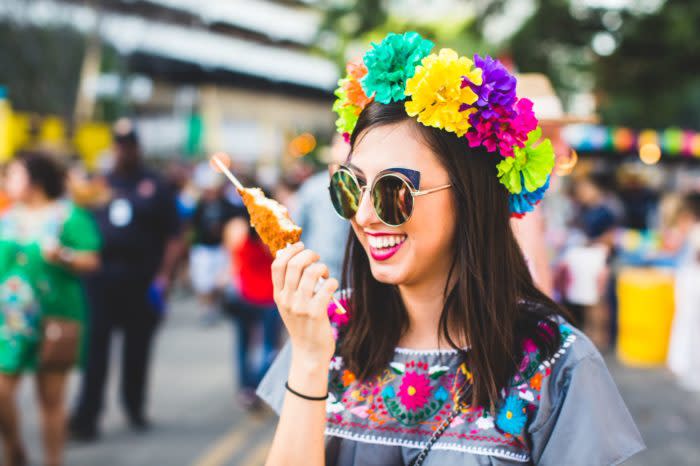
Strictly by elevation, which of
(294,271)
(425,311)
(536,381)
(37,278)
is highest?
(294,271)

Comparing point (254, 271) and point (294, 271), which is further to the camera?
point (254, 271)

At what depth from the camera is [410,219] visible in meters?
1.62

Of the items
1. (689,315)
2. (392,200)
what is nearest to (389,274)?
(392,200)

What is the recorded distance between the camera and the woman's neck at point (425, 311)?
1.76 metres

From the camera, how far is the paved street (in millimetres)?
5227

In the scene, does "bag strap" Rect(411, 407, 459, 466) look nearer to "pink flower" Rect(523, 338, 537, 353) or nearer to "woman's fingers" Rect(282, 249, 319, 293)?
"pink flower" Rect(523, 338, 537, 353)

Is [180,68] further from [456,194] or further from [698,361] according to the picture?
[456,194]

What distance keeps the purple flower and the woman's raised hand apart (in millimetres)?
519

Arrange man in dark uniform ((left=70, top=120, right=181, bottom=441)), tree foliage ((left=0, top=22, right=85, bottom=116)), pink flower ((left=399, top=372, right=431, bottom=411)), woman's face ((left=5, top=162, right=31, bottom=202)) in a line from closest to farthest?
pink flower ((left=399, top=372, right=431, bottom=411))
woman's face ((left=5, top=162, right=31, bottom=202))
man in dark uniform ((left=70, top=120, right=181, bottom=441))
tree foliage ((left=0, top=22, right=85, bottom=116))

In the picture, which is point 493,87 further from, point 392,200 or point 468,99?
point 392,200

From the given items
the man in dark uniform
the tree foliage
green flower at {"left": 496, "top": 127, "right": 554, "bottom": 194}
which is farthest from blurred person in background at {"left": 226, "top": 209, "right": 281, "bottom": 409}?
the tree foliage

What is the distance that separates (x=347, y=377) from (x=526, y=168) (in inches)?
26.2

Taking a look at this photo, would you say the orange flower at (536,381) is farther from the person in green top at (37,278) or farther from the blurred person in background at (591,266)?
the blurred person in background at (591,266)

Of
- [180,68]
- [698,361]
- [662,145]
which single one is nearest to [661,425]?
[698,361]
